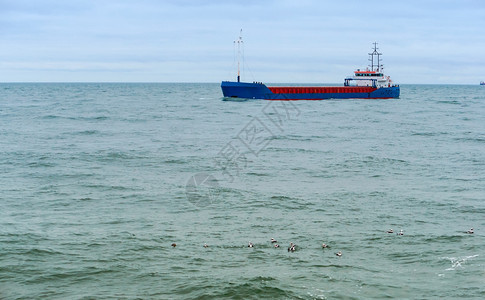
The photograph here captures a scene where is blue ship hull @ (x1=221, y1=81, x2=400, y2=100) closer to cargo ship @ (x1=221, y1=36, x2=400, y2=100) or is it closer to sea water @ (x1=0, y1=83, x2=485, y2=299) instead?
cargo ship @ (x1=221, y1=36, x2=400, y2=100)

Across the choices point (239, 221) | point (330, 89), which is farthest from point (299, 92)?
point (239, 221)

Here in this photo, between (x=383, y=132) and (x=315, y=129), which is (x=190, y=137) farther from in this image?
(x=383, y=132)

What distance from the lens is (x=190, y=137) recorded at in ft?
176

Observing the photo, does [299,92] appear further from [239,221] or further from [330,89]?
[239,221]

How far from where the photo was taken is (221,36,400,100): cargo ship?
378ft

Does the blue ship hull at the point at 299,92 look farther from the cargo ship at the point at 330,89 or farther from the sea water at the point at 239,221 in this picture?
the sea water at the point at 239,221

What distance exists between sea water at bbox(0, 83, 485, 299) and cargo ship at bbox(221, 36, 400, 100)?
69.6 metres

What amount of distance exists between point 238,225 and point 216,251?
3332mm

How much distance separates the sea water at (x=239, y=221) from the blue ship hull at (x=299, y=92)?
69.0 meters

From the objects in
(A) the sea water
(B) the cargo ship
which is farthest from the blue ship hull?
(A) the sea water

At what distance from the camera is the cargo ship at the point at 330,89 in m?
115

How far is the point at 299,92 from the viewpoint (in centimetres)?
12550

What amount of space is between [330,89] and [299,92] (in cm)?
857

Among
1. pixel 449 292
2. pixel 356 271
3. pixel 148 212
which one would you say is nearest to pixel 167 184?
pixel 148 212
